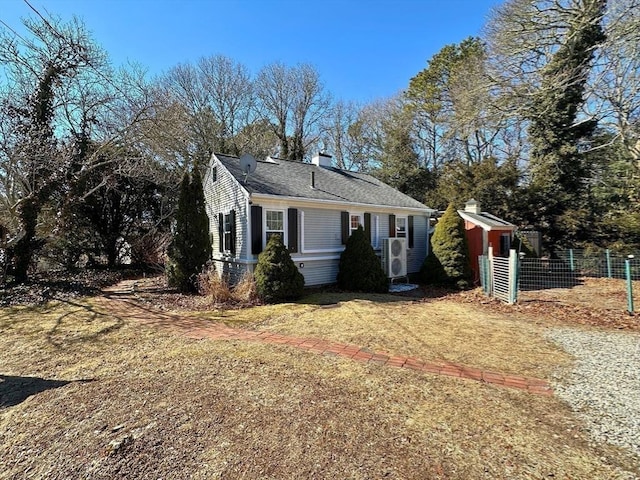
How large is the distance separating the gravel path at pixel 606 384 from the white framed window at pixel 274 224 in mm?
7165

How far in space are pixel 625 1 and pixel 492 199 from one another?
8.75 m

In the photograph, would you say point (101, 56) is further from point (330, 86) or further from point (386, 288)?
point (330, 86)

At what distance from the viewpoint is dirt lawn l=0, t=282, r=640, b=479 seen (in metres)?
2.43

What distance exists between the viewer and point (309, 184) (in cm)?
1186

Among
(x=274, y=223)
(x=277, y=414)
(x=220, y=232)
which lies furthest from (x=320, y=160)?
(x=277, y=414)

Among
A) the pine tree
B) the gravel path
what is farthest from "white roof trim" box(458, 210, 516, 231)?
the pine tree

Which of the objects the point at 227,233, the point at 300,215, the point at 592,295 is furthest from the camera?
the point at 227,233

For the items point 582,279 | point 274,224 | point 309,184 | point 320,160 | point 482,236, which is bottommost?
point 582,279

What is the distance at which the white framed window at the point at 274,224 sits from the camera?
999 cm

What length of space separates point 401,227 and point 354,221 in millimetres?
2594

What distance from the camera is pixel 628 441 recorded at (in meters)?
2.68

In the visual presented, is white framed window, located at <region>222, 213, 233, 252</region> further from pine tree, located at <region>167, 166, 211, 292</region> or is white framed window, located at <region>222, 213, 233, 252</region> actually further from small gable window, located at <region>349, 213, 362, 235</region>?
small gable window, located at <region>349, 213, 362, 235</region>

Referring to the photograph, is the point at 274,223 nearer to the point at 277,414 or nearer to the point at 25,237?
the point at 277,414

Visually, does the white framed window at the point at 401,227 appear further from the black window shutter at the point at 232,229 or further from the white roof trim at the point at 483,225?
the black window shutter at the point at 232,229
